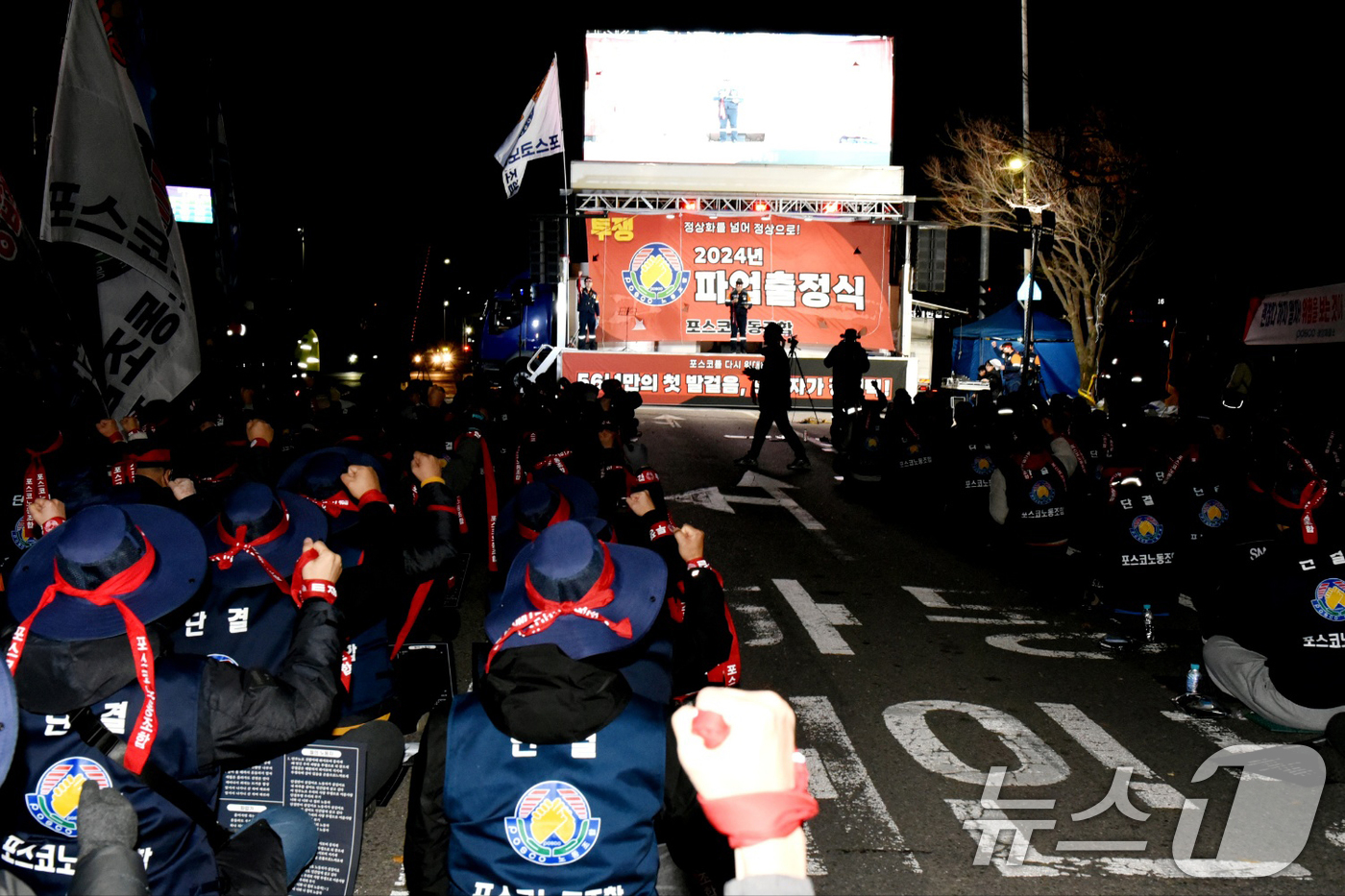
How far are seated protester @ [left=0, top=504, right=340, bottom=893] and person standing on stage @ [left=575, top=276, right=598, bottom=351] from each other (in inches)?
1014

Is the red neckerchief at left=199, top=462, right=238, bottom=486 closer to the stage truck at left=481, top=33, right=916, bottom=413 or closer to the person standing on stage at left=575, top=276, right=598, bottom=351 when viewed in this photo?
the stage truck at left=481, top=33, right=916, bottom=413

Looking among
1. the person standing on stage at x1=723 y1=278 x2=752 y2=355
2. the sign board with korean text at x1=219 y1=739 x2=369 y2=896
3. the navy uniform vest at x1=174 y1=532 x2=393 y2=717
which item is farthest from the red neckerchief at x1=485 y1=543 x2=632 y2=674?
the person standing on stage at x1=723 y1=278 x2=752 y2=355

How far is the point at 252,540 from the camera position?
14.7ft

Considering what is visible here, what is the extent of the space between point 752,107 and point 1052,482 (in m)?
22.3

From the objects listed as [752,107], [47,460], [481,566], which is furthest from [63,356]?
[752,107]

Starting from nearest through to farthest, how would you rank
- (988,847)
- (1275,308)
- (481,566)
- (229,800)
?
(229,800) → (988,847) → (481,566) → (1275,308)

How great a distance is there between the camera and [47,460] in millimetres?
7629

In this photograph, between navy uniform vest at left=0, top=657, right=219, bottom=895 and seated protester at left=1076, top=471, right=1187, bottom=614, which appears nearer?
navy uniform vest at left=0, top=657, right=219, bottom=895

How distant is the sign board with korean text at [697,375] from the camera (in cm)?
2697

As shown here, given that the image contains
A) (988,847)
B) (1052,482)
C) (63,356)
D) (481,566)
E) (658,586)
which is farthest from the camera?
(481,566)

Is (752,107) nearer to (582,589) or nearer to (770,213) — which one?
(770,213)

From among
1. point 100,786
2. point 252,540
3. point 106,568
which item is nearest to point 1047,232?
point 252,540

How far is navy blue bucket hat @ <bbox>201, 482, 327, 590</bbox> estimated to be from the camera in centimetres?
427

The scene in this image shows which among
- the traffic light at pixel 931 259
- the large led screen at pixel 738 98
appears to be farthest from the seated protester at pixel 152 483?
the large led screen at pixel 738 98
